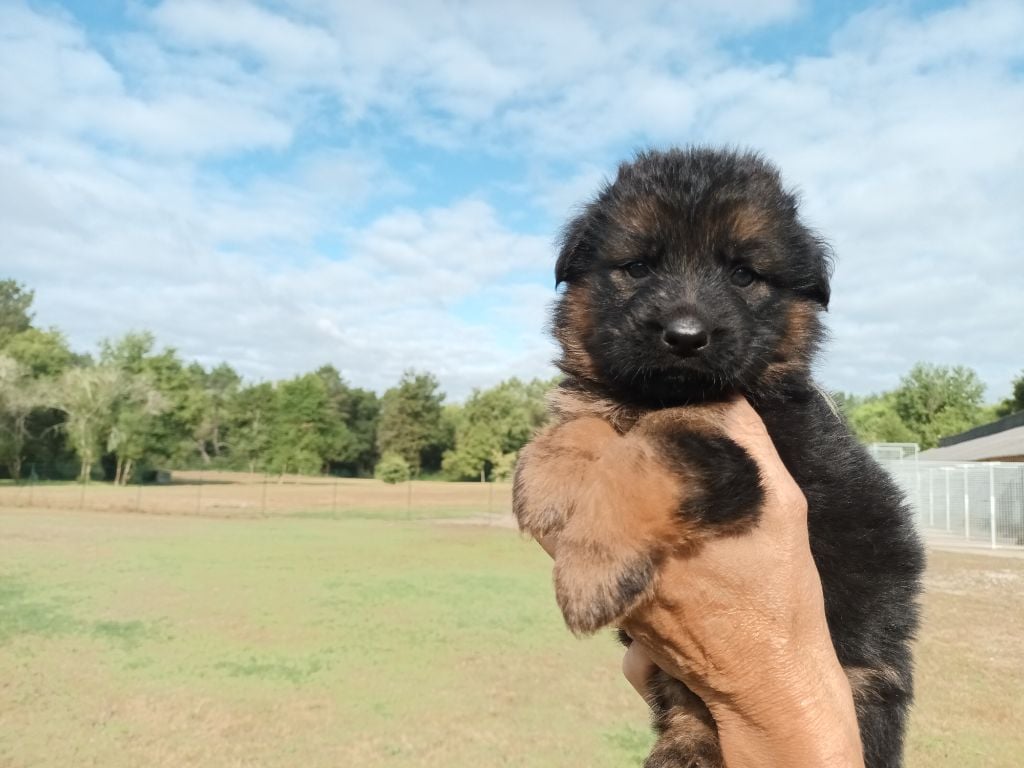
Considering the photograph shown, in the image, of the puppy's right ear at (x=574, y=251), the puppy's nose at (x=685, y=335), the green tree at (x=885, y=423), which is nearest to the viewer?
the puppy's nose at (x=685, y=335)

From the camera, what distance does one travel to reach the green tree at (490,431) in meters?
58.6

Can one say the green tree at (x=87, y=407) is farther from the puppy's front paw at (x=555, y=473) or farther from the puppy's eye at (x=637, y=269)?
the puppy's front paw at (x=555, y=473)

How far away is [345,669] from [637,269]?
982 centimetres

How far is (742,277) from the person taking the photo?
9.09ft

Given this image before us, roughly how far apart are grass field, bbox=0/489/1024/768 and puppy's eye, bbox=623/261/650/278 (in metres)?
6.39

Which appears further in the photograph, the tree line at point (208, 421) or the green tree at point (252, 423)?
the green tree at point (252, 423)

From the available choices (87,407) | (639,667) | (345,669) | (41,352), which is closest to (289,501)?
(87,407)

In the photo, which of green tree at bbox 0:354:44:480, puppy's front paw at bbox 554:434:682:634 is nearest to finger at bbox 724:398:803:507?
puppy's front paw at bbox 554:434:682:634

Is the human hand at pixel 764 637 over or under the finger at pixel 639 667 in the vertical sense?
over

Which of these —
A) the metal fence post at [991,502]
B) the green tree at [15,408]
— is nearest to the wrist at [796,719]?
the metal fence post at [991,502]

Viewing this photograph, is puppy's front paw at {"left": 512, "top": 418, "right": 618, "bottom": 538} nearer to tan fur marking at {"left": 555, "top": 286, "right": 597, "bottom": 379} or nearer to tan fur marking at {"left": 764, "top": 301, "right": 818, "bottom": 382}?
tan fur marking at {"left": 555, "top": 286, "right": 597, "bottom": 379}

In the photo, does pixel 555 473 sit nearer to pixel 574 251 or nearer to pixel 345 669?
pixel 574 251

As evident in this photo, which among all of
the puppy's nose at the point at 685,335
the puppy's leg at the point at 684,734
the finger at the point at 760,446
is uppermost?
the puppy's nose at the point at 685,335

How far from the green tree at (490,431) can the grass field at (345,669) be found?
37.0m
